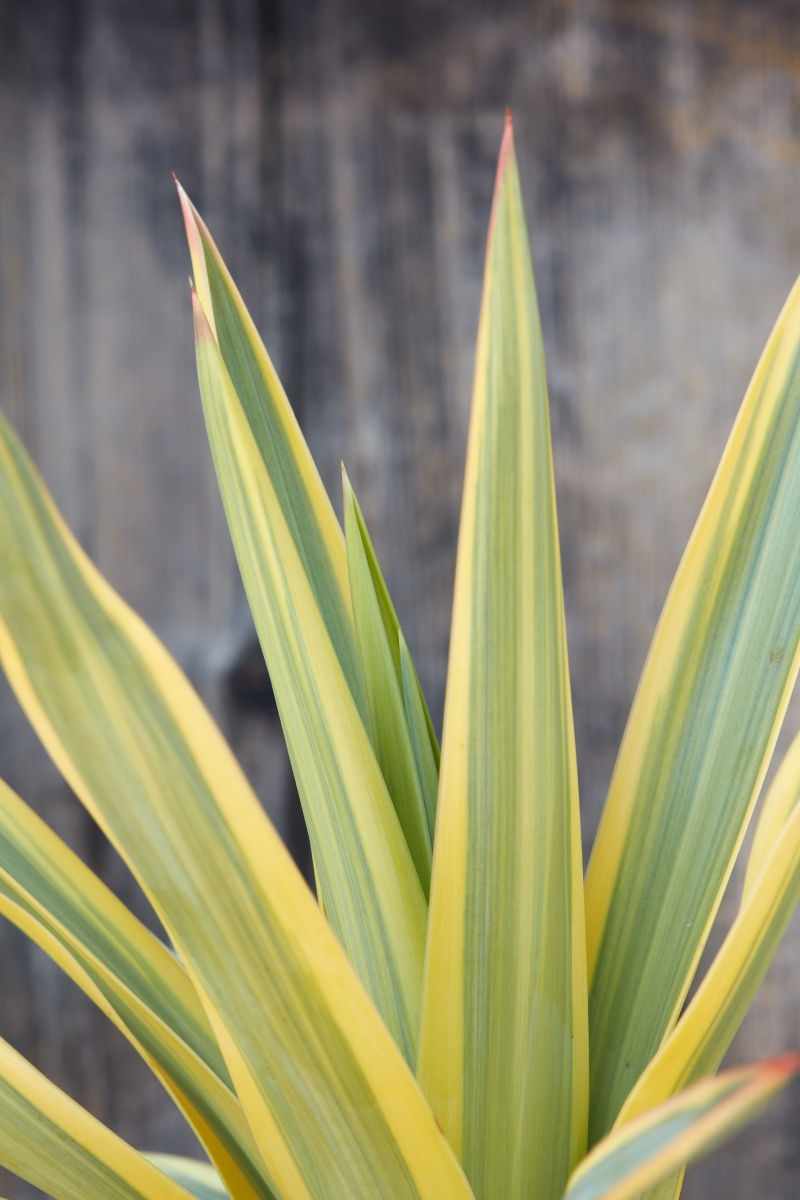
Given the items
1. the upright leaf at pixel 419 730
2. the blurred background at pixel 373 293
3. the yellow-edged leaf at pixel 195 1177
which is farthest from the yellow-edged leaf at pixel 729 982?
the blurred background at pixel 373 293

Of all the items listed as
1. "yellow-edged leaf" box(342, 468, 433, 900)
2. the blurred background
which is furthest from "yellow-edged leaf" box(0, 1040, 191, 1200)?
the blurred background

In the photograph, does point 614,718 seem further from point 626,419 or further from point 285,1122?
point 285,1122

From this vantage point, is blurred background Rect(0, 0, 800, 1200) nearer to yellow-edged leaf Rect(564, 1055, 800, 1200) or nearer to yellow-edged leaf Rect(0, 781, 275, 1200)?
yellow-edged leaf Rect(0, 781, 275, 1200)

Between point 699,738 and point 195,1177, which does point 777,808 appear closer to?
point 699,738

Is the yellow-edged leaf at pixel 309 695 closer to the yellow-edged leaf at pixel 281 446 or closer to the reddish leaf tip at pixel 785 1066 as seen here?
the yellow-edged leaf at pixel 281 446

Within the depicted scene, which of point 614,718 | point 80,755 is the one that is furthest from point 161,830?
point 614,718

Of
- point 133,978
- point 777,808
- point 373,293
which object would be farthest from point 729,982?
point 373,293
